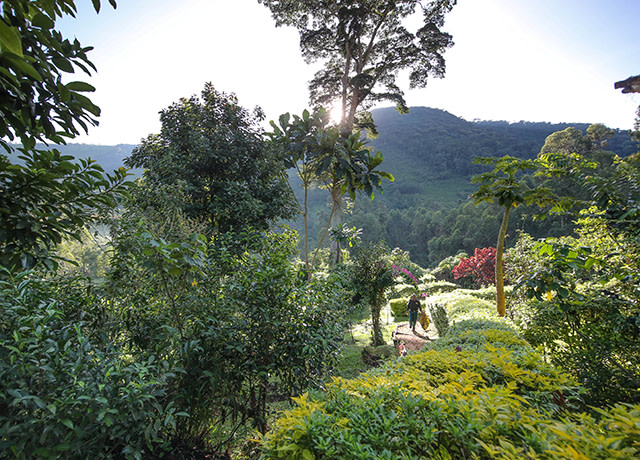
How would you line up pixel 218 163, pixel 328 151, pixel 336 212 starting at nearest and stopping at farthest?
pixel 218 163, pixel 328 151, pixel 336 212

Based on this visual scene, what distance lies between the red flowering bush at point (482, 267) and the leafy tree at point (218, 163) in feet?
42.2

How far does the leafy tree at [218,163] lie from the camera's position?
585 centimetres

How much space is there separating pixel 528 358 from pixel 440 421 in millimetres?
1419

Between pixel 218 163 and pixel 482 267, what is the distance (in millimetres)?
14748

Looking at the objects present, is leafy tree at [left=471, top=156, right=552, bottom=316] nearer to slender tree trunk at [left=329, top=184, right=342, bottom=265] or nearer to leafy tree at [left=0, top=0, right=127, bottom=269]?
slender tree trunk at [left=329, top=184, right=342, bottom=265]

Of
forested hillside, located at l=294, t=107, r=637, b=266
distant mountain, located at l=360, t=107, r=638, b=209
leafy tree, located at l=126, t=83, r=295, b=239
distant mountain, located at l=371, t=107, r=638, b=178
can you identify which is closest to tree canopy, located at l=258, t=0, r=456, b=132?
leafy tree, located at l=126, t=83, r=295, b=239

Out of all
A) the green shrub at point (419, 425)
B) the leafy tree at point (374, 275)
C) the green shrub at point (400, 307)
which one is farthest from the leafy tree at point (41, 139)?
the green shrub at point (400, 307)

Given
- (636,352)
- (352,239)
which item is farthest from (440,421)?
(352,239)

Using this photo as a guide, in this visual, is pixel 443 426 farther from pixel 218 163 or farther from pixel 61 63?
pixel 218 163

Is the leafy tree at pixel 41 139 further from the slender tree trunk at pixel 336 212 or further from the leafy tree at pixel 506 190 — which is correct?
the slender tree trunk at pixel 336 212

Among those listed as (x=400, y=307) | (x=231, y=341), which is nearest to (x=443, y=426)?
(x=231, y=341)

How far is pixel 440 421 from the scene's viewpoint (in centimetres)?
153

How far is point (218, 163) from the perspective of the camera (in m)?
6.29

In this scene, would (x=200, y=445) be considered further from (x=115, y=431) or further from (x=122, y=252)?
(x=122, y=252)
